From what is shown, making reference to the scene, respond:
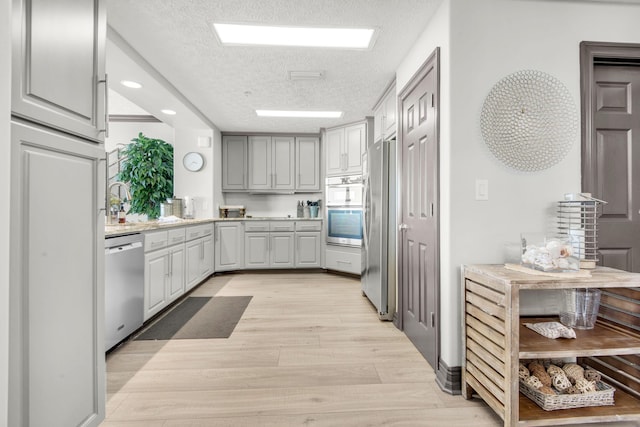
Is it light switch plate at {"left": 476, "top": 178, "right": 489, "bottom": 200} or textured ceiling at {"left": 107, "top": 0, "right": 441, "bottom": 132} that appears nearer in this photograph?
light switch plate at {"left": 476, "top": 178, "right": 489, "bottom": 200}

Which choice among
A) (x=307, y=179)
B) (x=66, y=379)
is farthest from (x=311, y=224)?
(x=66, y=379)

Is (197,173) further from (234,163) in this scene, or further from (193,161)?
(234,163)

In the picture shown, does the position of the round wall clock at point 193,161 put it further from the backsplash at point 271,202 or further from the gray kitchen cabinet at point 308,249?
the gray kitchen cabinet at point 308,249

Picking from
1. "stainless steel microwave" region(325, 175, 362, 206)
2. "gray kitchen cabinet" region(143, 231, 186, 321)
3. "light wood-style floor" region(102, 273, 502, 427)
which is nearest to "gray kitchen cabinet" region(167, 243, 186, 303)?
"gray kitchen cabinet" region(143, 231, 186, 321)

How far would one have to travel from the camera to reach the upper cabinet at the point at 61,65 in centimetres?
99

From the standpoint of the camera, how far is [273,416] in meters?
1.55

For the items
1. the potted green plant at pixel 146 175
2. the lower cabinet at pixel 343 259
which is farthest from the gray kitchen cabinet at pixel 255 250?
the potted green plant at pixel 146 175

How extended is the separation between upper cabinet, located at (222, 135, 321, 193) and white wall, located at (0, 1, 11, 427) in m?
4.43

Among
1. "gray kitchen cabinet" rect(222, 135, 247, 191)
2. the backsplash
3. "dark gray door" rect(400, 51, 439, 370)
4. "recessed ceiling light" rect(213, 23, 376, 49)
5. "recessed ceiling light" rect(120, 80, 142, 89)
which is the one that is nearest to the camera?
"dark gray door" rect(400, 51, 439, 370)

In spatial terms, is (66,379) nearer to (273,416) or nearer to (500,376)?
(273,416)

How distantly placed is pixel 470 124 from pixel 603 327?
4.06 feet

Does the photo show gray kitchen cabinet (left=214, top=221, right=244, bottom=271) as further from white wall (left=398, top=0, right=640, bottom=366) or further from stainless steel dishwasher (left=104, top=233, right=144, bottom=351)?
white wall (left=398, top=0, right=640, bottom=366)

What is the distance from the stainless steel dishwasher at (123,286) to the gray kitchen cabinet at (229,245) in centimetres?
222

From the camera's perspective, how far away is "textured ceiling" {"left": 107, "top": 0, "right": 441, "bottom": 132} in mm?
2018
